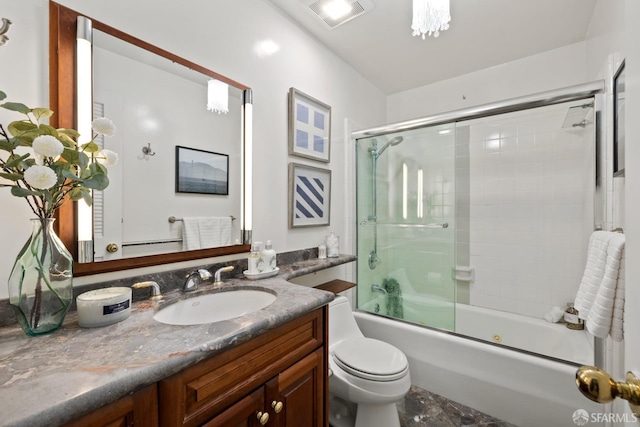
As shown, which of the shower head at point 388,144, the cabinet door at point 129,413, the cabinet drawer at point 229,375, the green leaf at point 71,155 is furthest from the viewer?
the shower head at point 388,144

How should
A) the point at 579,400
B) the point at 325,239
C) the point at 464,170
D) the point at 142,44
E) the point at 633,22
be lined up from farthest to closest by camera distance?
the point at 464,170
the point at 325,239
the point at 579,400
the point at 142,44
the point at 633,22

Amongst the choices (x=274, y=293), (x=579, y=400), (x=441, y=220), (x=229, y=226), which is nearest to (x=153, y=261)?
(x=229, y=226)

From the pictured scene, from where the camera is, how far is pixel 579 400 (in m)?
1.39

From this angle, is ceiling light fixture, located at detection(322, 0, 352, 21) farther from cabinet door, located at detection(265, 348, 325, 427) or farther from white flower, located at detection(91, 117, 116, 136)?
cabinet door, located at detection(265, 348, 325, 427)

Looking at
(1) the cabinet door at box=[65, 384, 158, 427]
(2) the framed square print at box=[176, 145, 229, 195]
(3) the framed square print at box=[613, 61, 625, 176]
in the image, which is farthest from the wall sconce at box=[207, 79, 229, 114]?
(3) the framed square print at box=[613, 61, 625, 176]

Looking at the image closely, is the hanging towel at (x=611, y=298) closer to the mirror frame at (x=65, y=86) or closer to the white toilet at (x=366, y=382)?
the white toilet at (x=366, y=382)

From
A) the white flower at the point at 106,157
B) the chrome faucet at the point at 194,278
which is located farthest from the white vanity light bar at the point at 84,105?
the chrome faucet at the point at 194,278

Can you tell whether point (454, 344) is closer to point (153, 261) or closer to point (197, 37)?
point (153, 261)

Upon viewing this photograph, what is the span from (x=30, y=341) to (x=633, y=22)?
4.70ft

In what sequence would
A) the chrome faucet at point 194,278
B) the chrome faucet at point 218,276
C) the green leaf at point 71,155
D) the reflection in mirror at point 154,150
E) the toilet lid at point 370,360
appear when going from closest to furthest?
the green leaf at point 71,155 → the reflection in mirror at point 154,150 → the chrome faucet at point 194,278 → the chrome faucet at point 218,276 → the toilet lid at point 370,360

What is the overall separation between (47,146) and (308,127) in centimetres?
139

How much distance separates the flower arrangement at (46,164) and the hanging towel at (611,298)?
1709mm

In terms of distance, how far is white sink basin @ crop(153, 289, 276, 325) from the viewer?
3.43 feet

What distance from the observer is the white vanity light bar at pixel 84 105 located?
927 millimetres
